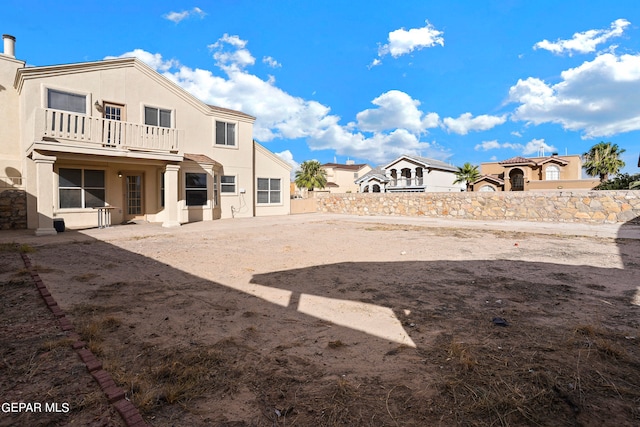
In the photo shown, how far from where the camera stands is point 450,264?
23.1 feet

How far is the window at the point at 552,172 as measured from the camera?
3859 centimetres

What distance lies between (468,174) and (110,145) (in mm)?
40488

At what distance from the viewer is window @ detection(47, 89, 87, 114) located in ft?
43.6

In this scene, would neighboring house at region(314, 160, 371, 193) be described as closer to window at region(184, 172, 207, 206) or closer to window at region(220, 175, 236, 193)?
window at region(220, 175, 236, 193)

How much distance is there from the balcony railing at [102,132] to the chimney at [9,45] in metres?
5.79

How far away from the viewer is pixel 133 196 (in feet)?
53.1

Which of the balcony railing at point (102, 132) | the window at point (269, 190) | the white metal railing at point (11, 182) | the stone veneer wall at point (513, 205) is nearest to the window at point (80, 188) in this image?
the white metal railing at point (11, 182)

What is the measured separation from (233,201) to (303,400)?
1811 cm

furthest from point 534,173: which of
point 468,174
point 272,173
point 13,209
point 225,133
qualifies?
point 13,209

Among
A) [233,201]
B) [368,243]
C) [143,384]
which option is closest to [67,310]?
[143,384]

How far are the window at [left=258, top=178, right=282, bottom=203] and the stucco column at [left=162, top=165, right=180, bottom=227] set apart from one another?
24.7ft

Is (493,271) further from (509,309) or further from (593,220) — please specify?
(593,220)

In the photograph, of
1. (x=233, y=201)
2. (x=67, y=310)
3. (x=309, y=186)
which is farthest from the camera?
(x=309, y=186)

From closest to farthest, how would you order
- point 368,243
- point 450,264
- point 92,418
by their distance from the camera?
1. point 92,418
2. point 450,264
3. point 368,243
